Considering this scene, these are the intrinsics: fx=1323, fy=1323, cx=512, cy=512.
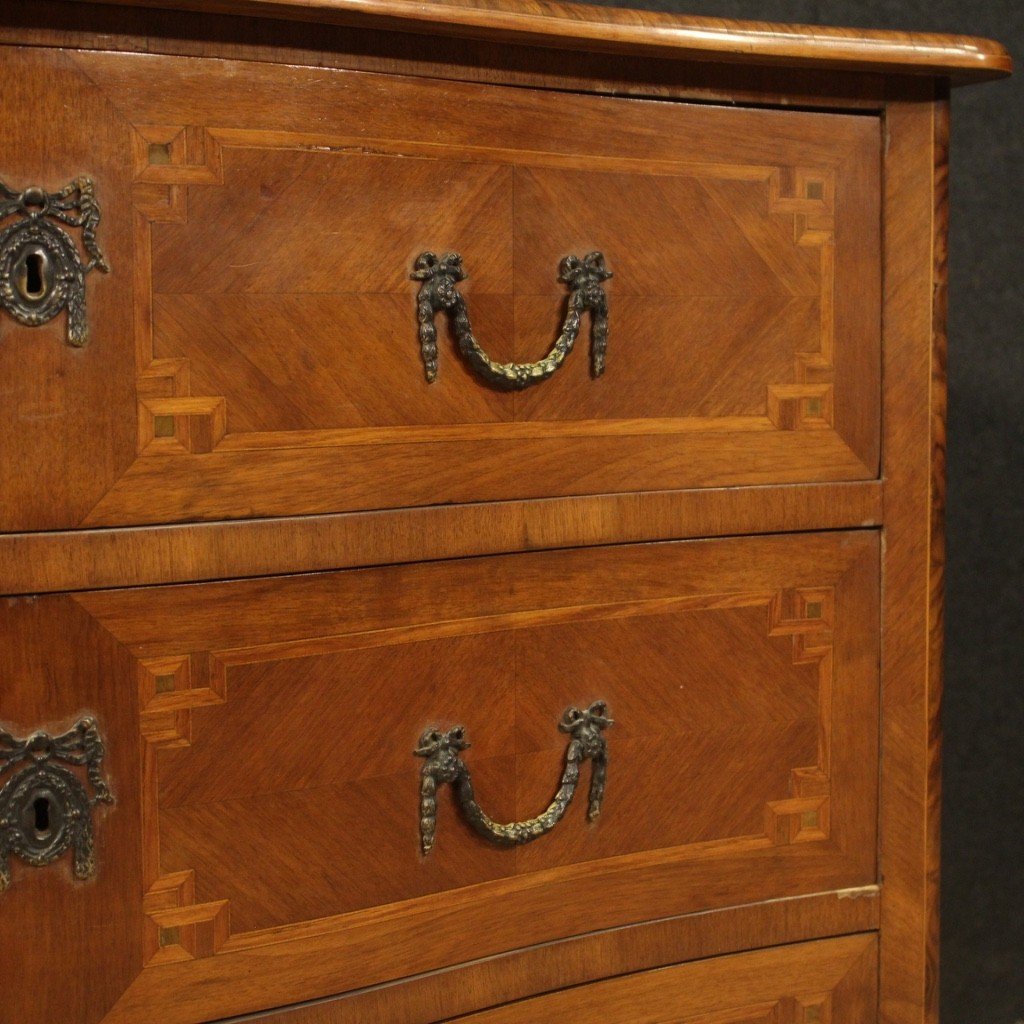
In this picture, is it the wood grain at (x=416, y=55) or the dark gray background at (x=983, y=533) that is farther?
the dark gray background at (x=983, y=533)

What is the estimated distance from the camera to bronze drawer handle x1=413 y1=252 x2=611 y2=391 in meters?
0.73

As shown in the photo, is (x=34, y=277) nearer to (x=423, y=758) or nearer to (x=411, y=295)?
(x=411, y=295)

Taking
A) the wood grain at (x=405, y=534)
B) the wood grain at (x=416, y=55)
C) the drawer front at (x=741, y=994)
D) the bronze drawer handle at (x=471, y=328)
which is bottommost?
the drawer front at (x=741, y=994)

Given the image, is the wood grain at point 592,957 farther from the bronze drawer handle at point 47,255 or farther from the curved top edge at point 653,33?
the curved top edge at point 653,33

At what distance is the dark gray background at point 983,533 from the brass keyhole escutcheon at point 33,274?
3.28ft

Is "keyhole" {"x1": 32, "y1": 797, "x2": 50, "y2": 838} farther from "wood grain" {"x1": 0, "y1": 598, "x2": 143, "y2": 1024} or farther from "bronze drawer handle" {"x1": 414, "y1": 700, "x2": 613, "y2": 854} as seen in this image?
"bronze drawer handle" {"x1": 414, "y1": 700, "x2": 613, "y2": 854}

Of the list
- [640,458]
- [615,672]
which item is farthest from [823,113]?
[615,672]

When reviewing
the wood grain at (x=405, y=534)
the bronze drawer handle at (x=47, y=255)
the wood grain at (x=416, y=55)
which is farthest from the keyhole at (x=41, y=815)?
the wood grain at (x=416, y=55)

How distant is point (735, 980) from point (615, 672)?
0.23 m

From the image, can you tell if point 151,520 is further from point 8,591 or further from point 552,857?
point 552,857

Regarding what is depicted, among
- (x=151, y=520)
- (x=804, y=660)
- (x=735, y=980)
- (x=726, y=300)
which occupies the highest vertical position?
(x=726, y=300)

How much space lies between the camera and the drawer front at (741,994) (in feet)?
2.68

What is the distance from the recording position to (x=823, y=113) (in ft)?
2.72

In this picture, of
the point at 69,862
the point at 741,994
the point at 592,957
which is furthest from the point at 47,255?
the point at 741,994
